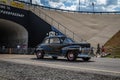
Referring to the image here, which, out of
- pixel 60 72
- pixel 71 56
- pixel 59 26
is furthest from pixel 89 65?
pixel 59 26

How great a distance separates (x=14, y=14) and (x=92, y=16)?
31.3 metres

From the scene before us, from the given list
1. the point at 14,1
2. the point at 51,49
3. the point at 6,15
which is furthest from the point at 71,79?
the point at 14,1

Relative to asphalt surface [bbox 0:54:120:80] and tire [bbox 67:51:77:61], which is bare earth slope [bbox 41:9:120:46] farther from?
asphalt surface [bbox 0:54:120:80]

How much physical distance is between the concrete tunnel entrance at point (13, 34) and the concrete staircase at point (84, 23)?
4.24 metres

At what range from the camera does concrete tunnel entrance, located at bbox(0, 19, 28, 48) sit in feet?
144

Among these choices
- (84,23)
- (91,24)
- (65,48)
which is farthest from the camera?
(91,24)

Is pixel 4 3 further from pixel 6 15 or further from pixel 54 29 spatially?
pixel 54 29

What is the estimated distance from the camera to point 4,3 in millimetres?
42688

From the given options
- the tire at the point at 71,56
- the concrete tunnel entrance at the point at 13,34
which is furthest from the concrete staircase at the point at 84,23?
the tire at the point at 71,56

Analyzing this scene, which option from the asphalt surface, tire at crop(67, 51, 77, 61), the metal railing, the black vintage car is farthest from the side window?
the metal railing

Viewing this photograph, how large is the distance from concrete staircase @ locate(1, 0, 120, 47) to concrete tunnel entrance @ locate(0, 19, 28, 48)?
A: 13.9ft

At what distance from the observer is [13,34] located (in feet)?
156

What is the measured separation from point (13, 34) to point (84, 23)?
19.3 metres

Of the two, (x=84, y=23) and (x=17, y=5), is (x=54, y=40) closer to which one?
(x=17, y=5)
